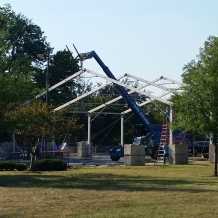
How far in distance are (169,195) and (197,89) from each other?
1258 centimetres

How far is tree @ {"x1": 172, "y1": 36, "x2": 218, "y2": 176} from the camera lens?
30172mm

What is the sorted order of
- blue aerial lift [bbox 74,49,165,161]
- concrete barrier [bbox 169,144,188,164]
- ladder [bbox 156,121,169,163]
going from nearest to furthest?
concrete barrier [bbox 169,144,188,164] → ladder [bbox 156,121,169,163] → blue aerial lift [bbox 74,49,165,161]

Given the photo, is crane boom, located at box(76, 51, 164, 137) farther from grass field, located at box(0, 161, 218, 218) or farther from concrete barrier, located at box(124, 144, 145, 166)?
grass field, located at box(0, 161, 218, 218)

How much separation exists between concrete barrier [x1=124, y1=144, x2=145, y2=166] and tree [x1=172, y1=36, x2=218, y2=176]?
1073 centimetres

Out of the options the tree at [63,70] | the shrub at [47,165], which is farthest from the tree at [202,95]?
the tree at [63,70]

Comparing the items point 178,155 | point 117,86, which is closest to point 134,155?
point 178,155

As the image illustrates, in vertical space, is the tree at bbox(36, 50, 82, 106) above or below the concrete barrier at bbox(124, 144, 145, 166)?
above

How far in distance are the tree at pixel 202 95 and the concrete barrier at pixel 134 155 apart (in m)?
10.7

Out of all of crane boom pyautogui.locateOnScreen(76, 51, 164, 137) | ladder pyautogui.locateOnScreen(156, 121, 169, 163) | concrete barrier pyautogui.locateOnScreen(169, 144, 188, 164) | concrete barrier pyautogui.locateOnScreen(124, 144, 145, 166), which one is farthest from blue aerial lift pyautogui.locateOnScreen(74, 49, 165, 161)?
concrete barrier pyautogui.locateOnScreen(124, 144, 145, 166)

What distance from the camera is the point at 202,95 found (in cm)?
3023

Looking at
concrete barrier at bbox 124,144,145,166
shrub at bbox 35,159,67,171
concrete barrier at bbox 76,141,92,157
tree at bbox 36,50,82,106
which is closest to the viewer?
Result: shrub at bbox 35,159,67,171

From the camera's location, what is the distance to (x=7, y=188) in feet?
73.0

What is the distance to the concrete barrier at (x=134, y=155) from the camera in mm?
41719

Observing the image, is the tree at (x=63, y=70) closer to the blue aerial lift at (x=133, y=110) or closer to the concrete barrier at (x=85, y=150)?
the concrete barrier at (x=85, y=150)
